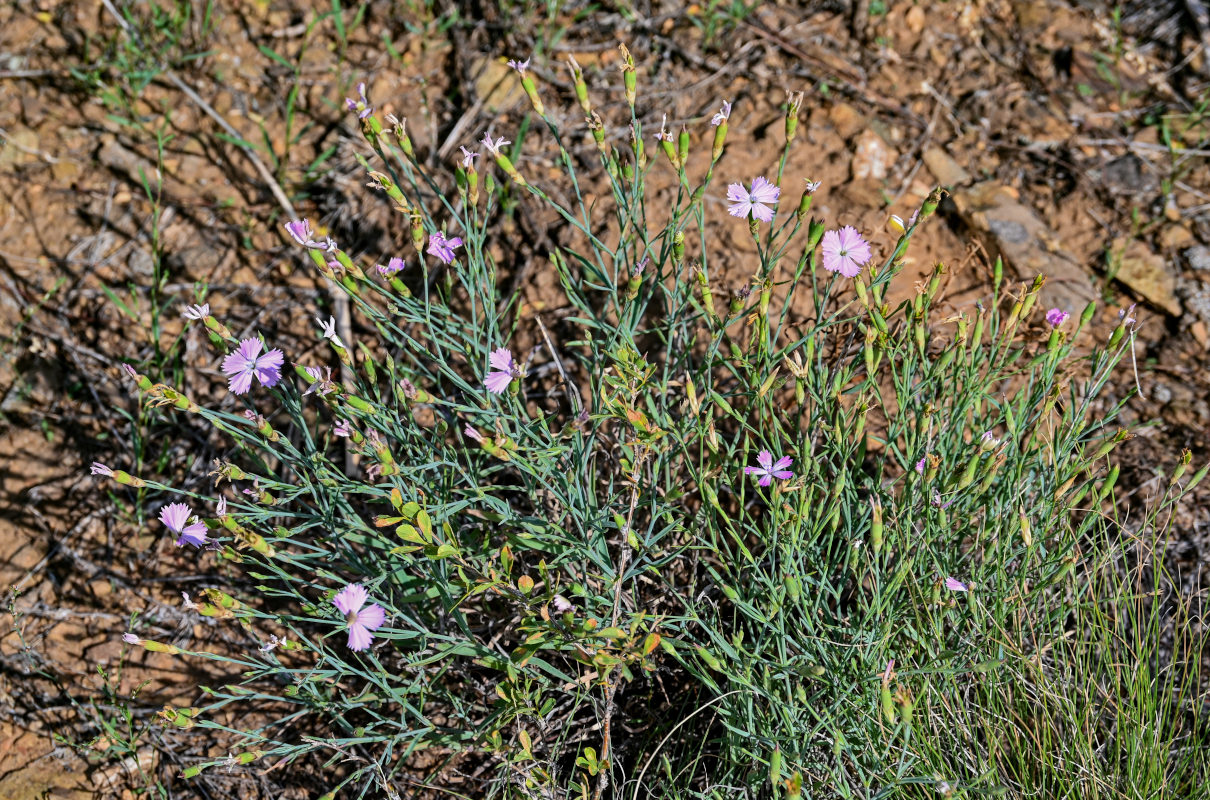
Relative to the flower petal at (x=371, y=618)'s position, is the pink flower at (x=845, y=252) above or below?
above

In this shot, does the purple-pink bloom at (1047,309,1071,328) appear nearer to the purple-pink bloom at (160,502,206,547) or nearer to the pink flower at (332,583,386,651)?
the pink flower at (332,583,386,651)

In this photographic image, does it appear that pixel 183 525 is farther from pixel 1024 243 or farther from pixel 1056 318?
pixel 1024 243

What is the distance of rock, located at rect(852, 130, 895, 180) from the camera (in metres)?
3.23

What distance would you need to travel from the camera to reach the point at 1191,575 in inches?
94.0

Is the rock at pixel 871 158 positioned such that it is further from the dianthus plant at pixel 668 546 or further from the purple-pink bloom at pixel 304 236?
the purple-pink bloom at pixel 304 236

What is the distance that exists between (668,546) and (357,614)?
92cm

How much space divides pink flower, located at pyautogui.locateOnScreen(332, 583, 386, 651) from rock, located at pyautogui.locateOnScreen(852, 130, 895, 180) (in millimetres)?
2338

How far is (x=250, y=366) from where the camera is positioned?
6.33 ft

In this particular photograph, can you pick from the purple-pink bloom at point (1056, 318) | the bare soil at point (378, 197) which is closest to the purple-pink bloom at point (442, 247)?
the bare soil at point (378, 197)

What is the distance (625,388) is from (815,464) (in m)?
0.52

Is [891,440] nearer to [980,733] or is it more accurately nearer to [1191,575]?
[980,733]

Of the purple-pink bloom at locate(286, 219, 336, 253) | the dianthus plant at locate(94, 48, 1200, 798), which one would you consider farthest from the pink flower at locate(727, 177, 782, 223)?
the purple-pink bloom at locate(286, 219, 336, 253)

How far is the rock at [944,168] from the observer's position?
3.24 meters

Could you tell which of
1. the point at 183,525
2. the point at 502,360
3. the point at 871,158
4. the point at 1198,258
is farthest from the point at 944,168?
the point at 183,525
